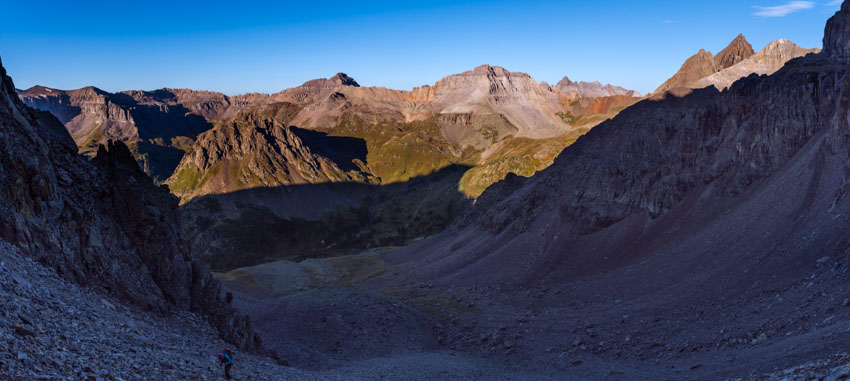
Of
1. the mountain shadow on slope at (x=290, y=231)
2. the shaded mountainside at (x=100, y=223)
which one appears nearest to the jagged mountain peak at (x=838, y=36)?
the shaded mountainside at (x=100, y=223)

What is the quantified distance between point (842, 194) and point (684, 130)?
88.9ft

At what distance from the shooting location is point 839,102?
4681 cm

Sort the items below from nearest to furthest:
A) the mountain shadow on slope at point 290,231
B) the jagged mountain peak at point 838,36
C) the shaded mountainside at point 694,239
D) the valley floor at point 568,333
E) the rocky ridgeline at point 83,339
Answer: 1. the rocky ridgeline at point 83,339
2. the valley floor at point 568,333
3. the shaded mountainside at point 694,239
4. the jagged mountain peak at point 838,36
5. the mountain shadow on slope at point 290,231

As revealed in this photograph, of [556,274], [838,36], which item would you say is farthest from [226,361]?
[838,36]

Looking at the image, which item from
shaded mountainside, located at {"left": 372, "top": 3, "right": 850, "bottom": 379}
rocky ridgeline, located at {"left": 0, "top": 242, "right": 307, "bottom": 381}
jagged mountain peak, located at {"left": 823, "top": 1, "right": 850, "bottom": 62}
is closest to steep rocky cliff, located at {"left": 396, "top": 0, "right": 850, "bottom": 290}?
shaded mountainside, located at {"left": 372, "top": 3, "right": 850, "bottom": 379}

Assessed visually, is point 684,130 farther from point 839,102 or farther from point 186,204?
point 186,204

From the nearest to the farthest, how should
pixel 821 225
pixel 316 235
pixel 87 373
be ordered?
pixel 87 373, pixel 821 225, pixel 316 235

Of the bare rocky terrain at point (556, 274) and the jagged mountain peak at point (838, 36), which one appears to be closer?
the bare rocky terrain at point (556, 274)

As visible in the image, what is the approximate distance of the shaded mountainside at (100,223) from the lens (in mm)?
24875

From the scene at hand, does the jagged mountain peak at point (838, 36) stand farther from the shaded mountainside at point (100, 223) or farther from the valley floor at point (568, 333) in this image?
the shaded mountainside at point (100, 223)

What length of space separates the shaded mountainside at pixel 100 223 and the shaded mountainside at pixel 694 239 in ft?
87.7

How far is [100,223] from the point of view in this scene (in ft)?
96.6

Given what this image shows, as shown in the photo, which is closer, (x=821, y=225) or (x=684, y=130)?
(x=821, y=225)

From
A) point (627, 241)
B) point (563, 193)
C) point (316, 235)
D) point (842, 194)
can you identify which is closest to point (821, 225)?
point (842, 194)
